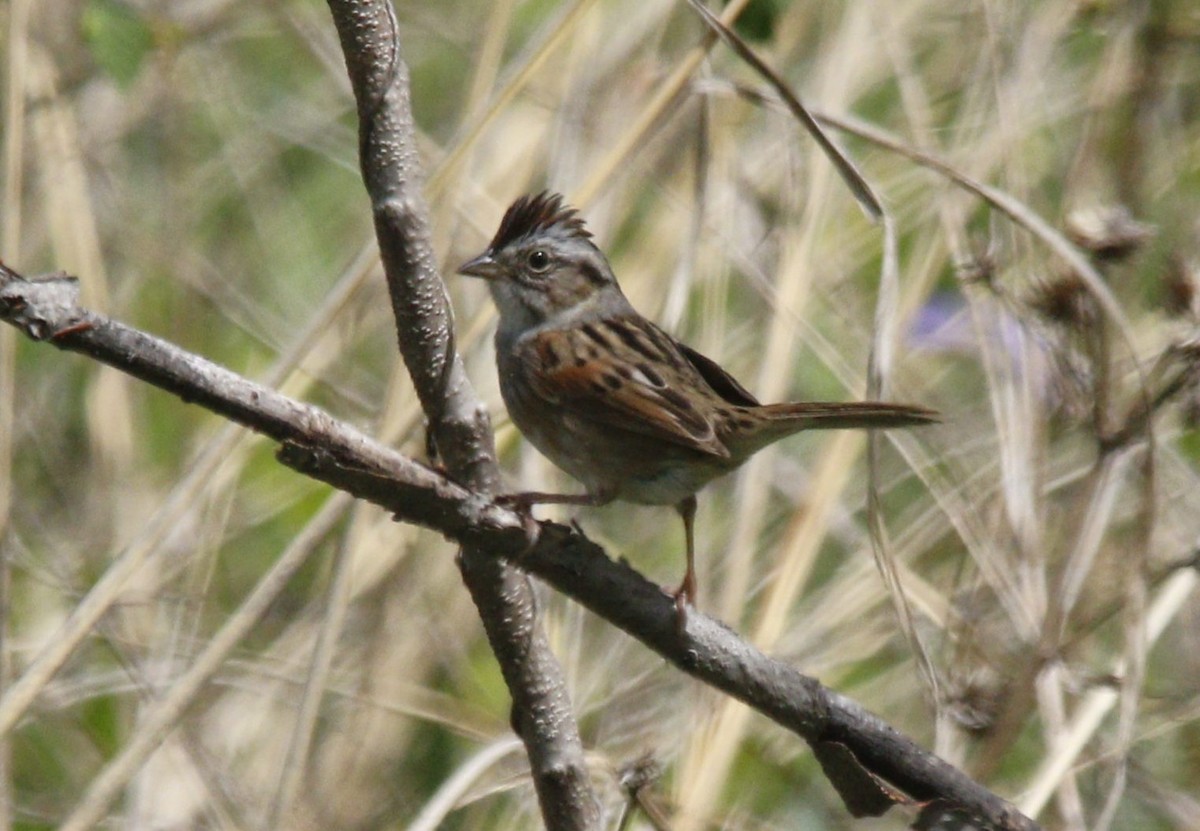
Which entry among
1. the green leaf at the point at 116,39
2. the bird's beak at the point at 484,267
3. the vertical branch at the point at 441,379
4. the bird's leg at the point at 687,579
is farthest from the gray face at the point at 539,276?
the vertical branch at the point at 441,379

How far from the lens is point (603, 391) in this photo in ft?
9.00

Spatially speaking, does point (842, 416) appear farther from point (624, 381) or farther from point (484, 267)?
point (484, 267)

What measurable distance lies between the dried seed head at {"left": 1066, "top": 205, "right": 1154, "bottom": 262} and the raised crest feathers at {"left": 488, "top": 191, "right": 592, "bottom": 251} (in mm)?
929

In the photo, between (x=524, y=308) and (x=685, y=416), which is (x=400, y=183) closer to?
(x=685, y=416)

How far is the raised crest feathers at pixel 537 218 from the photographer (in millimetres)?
2914

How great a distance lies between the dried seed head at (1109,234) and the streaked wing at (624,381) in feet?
2.46

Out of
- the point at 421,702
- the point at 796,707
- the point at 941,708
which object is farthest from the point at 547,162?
the point at 796,707

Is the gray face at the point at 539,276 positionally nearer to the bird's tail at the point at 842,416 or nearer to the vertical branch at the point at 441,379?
the bird's tail at the point at 842,416

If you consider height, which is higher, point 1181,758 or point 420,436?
point 1181,758

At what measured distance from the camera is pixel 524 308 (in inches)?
119

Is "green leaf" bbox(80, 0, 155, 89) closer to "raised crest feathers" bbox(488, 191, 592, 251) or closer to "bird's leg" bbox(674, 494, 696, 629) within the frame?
"raised crest feathers" bbox(488, 191, 592, 251)

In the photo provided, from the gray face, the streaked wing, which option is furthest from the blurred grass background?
the streaked wing

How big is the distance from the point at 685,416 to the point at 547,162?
1.27 m

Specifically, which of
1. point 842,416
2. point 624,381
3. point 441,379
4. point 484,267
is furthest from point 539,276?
point 441,379
